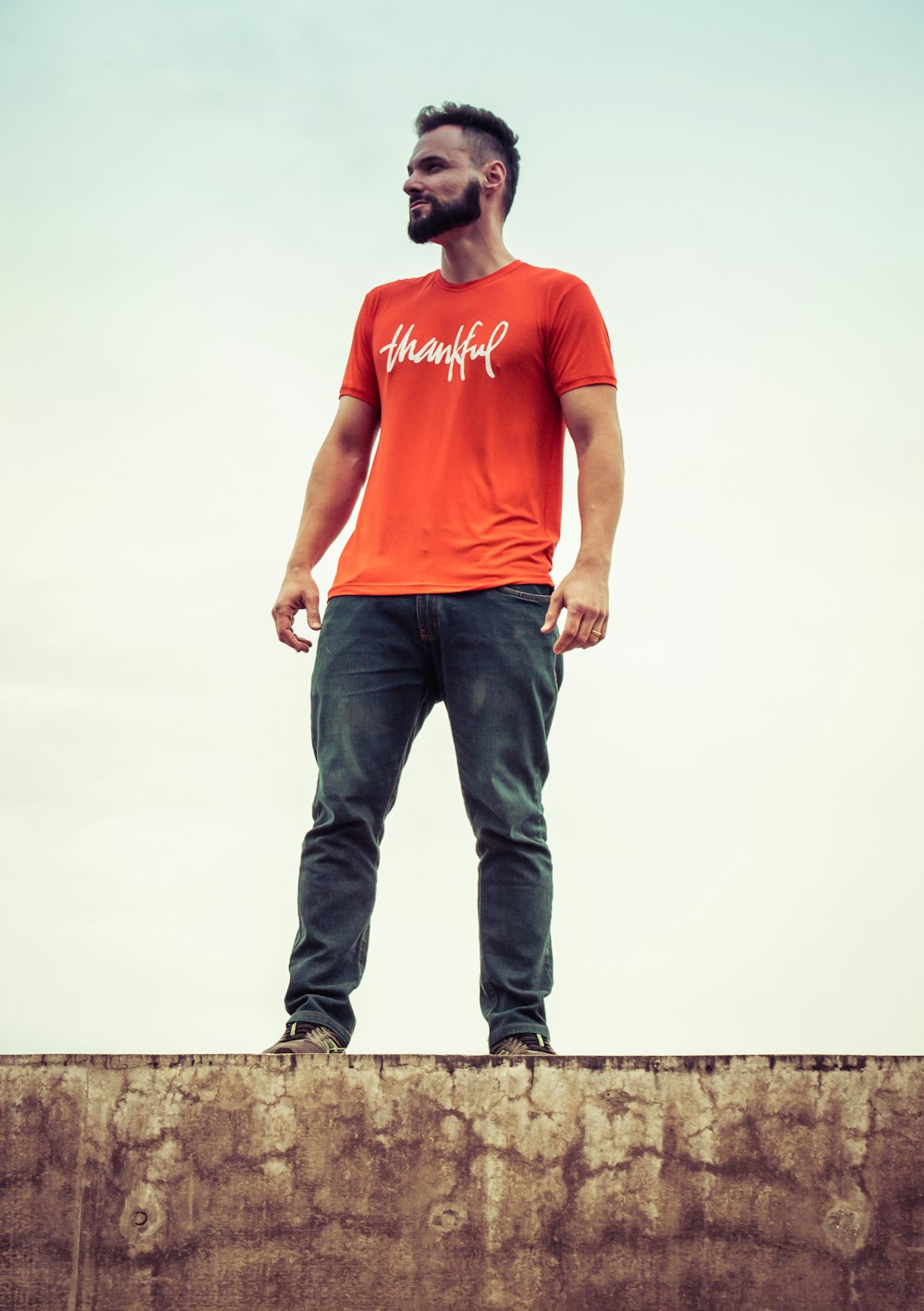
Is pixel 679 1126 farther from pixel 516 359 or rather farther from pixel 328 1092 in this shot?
pixel 516 359

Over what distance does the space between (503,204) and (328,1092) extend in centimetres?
231

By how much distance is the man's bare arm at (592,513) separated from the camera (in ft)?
10.4

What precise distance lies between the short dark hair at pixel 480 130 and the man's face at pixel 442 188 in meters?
0.03

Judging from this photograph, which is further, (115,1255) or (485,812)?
(485,812)

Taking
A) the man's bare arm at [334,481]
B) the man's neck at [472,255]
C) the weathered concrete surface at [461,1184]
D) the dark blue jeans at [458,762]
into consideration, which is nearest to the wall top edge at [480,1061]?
the weathered concrete surface at [461,1184]

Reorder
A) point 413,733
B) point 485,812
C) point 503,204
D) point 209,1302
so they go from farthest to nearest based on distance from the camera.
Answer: point 503,204 < point 413,733 < point 485,812 < point 209,1302

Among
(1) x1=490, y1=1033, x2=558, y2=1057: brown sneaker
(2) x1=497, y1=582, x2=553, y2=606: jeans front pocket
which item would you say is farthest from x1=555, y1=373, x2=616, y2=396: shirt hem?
(1) x1=490, y1=1033, x2=558, y2=1057: brown sneaker

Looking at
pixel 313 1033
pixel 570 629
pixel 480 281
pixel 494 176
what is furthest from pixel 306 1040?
pixel 494 176

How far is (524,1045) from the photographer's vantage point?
9.73 ft

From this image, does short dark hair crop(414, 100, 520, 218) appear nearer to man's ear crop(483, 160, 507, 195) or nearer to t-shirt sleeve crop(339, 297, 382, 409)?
man's ear crop(483, 160, 507, 195)

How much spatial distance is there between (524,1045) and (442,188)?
2.09 metres

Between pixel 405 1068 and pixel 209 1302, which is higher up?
pixel 405 1068

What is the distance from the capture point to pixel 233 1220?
8.30 ft

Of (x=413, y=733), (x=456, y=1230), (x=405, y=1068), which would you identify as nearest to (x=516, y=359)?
(x=413, y=733)
